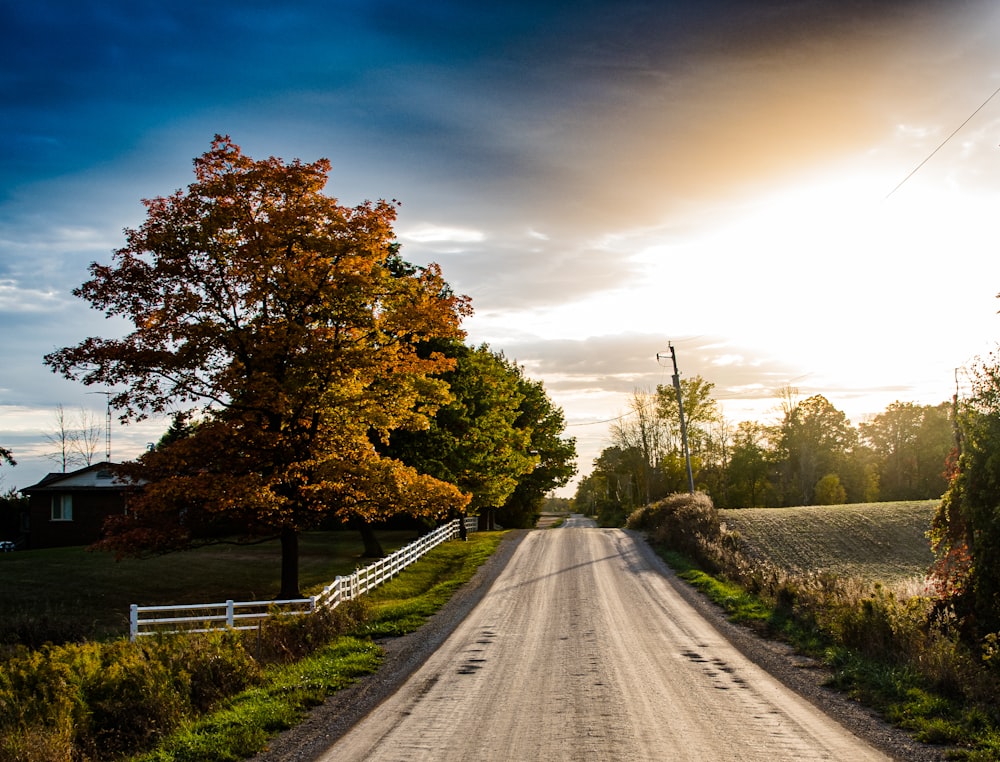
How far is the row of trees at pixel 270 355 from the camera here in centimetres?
2011

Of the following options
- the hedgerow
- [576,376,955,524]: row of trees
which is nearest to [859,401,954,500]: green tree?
[576,376,955,524]: row of trees

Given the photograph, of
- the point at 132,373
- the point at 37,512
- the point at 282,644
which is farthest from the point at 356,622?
the point at 37,512

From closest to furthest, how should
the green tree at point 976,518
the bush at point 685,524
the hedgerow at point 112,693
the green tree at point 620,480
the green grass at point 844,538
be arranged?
1. the hedgerow at point 112,693
2. the green tree at point 976,518
3. the bush at point 685,524
4. the green grass at point 844,538
5. the green tree at point 620,480

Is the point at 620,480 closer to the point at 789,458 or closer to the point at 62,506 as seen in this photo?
the point at 789,458

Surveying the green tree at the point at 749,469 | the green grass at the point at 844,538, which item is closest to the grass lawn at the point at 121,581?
the green grass at the point at 844,538

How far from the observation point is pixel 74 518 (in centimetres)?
4538

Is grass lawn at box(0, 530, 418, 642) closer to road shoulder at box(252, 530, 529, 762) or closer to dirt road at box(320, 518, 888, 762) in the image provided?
road shoulder at box(252, 530, 529, 762)

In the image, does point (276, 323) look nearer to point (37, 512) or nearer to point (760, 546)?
point (760, 546)

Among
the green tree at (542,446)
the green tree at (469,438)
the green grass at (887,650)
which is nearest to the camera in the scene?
the green grass at (887,650)

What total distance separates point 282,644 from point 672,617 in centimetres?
909

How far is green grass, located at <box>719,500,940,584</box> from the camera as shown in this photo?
32.0 meters

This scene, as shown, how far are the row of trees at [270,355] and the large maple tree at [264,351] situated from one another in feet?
0.13

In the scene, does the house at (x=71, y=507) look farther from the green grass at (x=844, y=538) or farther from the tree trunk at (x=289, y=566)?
the green grass at (x=844, y=538)

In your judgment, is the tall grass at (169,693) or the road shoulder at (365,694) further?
the road shoulder at (365,694)
